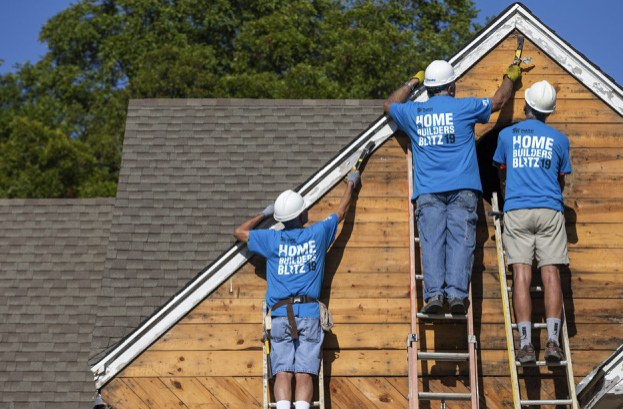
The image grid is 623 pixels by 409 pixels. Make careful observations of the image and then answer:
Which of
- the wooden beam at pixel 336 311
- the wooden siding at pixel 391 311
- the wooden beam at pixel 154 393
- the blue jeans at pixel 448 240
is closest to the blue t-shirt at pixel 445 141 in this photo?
the blue jeans at pixel 448 240

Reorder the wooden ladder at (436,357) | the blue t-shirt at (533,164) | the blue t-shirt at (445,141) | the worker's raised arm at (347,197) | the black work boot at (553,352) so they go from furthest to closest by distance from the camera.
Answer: the worker's raised arm at (347,197), the blue t-shirt at (445,141), the blue t-shirt at (533,164), the wooden ladder at (436,357), the black work boot at (553,352)

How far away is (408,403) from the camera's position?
6316mm

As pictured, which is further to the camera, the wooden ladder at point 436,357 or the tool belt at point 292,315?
the tool belt at point 292,315

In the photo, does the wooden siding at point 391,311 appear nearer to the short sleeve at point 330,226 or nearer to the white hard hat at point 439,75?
the short sleeve at point 330,226

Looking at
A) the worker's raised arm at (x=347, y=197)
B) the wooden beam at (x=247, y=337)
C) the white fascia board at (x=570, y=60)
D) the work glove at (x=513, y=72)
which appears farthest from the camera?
the white fascia board at (x=570, y=60)

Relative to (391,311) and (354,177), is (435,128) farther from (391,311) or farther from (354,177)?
(391,311)

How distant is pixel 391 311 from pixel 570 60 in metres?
3.10

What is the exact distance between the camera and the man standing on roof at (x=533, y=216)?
590cm

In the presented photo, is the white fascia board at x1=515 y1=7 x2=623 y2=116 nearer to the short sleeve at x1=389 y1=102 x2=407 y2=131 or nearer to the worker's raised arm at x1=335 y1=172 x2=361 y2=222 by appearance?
the short sleeve at x1=389 y1=102 x2=407 y2=131

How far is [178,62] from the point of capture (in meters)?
23.6

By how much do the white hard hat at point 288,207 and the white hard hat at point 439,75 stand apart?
1.67m

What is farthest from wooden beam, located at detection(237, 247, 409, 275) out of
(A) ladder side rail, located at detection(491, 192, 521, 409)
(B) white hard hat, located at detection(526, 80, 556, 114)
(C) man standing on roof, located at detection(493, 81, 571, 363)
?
(B) white hard hat, located at detection(526, 80, 556, 114)

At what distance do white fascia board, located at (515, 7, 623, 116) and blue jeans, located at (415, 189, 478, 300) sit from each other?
1870mm

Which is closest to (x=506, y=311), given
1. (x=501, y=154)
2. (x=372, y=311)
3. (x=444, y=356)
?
(x=444, y=356)
